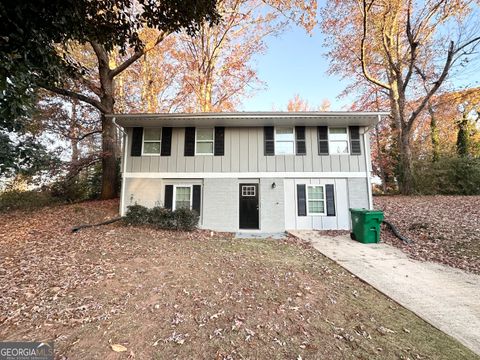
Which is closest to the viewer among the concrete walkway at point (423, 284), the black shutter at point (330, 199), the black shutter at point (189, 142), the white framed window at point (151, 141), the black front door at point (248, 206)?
the concrete walkway at point (423, 284)

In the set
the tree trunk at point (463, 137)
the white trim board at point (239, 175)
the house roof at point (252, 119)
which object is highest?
the tree trunk at point (463, 137)

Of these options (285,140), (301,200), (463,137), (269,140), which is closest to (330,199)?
(301,200)

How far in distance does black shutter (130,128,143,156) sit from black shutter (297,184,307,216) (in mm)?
6874

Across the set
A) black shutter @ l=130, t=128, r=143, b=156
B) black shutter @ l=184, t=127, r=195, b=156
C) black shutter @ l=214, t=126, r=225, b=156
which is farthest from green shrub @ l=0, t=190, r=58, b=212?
black shutter @ l=214, t=126, r=225, b=156

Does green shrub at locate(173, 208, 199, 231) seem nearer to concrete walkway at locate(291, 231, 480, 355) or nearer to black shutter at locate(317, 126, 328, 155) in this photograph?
concrete walkway at locate(291, 231, 480, 355)

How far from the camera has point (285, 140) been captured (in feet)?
31.3

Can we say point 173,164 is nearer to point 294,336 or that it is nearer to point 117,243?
point 117,243

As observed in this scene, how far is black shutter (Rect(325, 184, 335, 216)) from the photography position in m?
9.20

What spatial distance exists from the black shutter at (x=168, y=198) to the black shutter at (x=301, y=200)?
5.27 m

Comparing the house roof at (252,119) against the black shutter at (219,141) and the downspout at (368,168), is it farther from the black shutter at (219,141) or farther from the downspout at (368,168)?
the downspout at (368,168)

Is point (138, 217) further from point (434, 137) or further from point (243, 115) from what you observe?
point (434, 137)

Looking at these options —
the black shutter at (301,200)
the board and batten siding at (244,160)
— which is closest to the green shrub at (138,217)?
the board and batten siding at (244,160)

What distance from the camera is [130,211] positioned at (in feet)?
26.8

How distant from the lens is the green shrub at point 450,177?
12.5 meters
